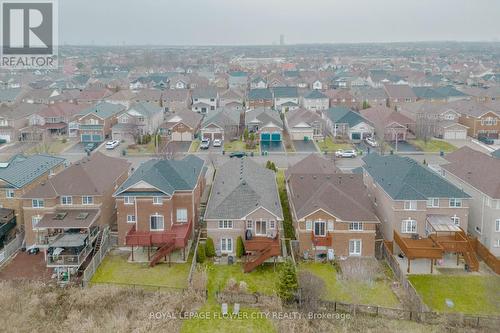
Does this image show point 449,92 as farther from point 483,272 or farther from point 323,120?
point 483,272

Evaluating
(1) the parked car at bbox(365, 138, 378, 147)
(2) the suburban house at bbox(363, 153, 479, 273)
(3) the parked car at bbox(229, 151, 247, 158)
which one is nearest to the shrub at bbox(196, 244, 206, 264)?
(2) the suburban house at bbox(363, 153, 479, 273)

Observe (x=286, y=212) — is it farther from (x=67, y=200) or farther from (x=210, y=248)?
(x=67, y=200)

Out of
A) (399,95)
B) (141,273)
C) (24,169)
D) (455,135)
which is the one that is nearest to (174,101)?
(399,95)

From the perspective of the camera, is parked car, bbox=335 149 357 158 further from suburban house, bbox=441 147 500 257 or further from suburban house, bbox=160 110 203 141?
suburban house, bbox=160 110 203 141

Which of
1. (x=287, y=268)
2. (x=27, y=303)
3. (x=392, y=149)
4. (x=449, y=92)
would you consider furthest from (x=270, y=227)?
(x=449, y=92)

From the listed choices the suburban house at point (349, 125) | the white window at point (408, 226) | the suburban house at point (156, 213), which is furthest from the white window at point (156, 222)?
the suburban house at point (349, 125)
